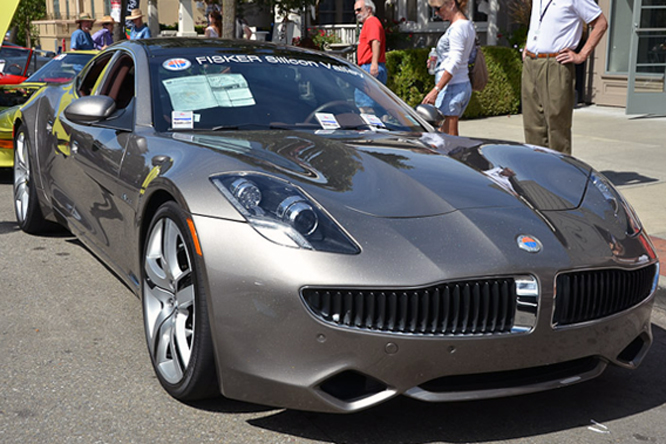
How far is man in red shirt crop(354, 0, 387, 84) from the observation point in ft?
29.7

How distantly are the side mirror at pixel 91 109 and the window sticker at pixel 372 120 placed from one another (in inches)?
49.8

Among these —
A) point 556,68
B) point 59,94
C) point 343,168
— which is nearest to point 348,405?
point 343,168

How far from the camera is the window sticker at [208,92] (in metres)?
4.13

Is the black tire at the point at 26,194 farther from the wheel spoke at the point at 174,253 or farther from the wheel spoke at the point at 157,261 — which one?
the wheel spoke at the point at 174,253

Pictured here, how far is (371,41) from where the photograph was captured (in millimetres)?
9125

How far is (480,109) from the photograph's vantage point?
543 inches

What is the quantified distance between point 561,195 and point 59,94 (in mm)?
3470

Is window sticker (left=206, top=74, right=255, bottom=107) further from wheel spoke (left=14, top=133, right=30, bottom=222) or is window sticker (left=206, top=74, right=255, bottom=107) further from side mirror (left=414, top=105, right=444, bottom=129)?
wheel spoke (left=14, top=133, right=30, bottom=222)

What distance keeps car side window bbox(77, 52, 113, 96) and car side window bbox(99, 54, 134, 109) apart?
0.94ft

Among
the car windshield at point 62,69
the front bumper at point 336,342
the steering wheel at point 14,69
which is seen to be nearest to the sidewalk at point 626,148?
the front bumper at point 336,342

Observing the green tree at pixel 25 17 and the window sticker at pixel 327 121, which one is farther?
the green tree at pixel 25 17

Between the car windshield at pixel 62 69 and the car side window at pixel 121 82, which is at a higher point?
the car side window at pixel 121 82

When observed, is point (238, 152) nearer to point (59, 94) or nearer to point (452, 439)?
point (452, 439)

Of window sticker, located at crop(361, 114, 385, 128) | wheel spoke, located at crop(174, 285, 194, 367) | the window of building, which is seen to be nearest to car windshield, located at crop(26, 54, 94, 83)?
window sticker, located at crop(361, 114, 385, 128)
